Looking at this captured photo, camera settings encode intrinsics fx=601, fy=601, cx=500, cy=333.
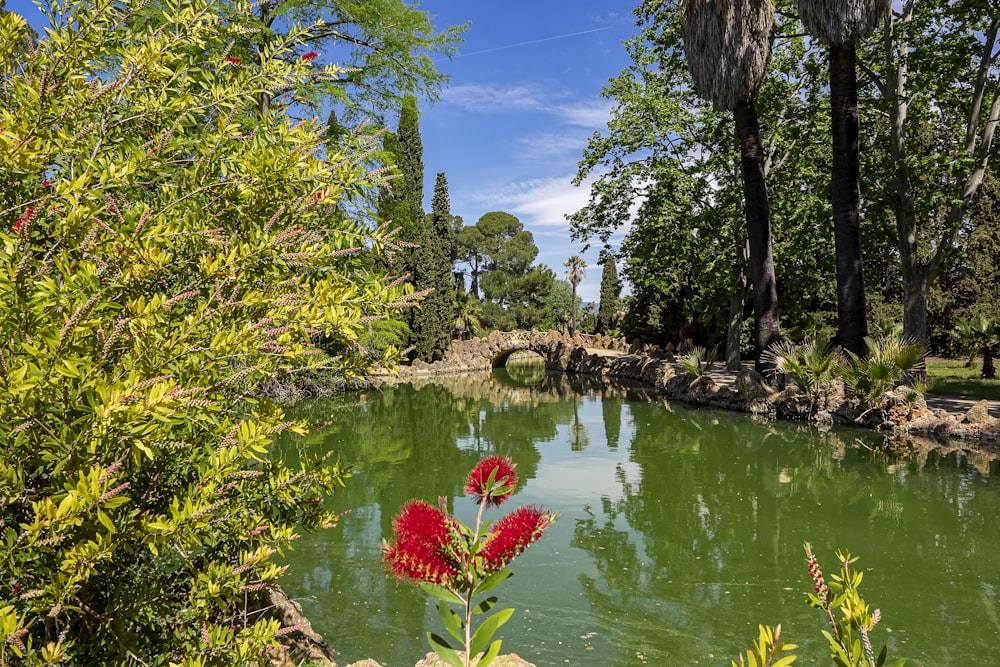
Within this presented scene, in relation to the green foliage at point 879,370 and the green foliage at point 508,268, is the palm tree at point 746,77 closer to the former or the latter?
the green foliage at point 879,370

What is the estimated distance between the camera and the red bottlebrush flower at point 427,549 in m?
1.64

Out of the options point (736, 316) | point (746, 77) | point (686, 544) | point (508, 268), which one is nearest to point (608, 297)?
point (508, 268)

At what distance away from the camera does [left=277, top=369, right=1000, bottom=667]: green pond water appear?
5.22 m

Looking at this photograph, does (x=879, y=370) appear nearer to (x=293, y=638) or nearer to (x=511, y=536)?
(x=293, y=638)

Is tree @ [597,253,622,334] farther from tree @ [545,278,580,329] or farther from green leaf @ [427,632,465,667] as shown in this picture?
green leaf @ [427,632,465,667]

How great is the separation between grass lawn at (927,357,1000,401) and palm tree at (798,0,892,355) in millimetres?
3190

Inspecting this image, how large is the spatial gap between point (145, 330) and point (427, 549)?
1093 millimetres

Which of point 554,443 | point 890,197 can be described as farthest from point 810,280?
point 554,443

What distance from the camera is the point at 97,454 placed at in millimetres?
1711

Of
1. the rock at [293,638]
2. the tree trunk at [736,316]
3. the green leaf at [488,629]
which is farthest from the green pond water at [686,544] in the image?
the tree trunk at [736,316]

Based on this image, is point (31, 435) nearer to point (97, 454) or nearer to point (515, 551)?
point (97, 454)

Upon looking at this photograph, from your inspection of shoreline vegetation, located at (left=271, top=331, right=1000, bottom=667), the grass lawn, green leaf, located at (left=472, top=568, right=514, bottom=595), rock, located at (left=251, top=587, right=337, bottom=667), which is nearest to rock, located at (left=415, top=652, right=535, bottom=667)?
shoreline vegetation, located at (left=271, top=331, right=1000, bottom=667)

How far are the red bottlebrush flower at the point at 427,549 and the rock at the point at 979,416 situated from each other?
1492cm

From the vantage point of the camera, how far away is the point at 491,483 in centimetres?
169
